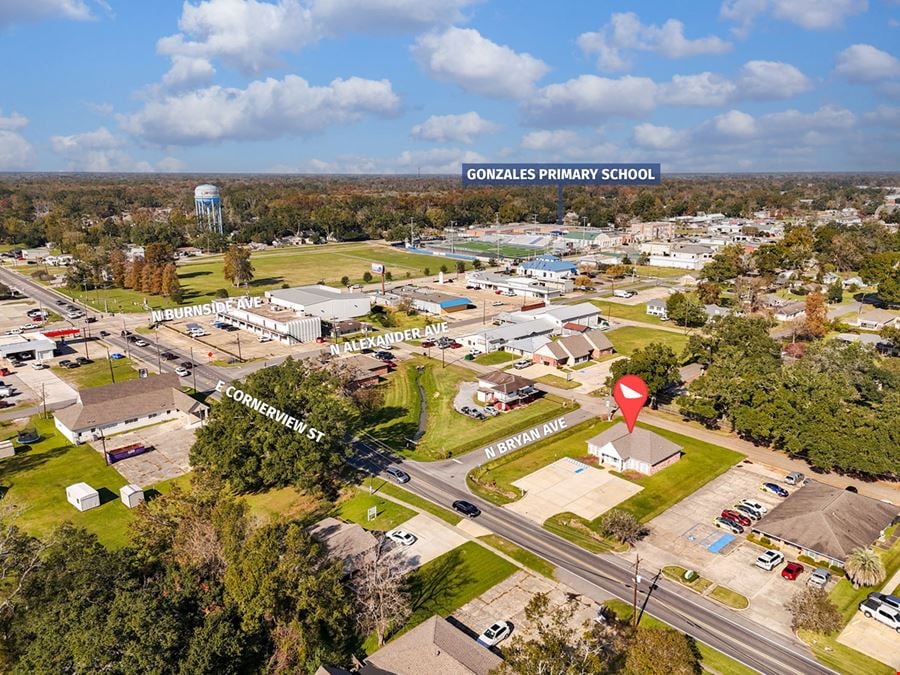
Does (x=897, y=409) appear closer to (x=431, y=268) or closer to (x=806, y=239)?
(x=806, y=239)

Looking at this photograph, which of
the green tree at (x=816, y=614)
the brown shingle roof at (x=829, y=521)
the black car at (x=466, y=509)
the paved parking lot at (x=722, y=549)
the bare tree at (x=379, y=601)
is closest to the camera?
the bare tree at (x=379, y=601)

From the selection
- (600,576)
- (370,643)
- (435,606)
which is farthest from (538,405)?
(370,643)

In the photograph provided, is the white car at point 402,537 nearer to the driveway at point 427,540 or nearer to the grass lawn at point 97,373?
the driveway at point 427,540

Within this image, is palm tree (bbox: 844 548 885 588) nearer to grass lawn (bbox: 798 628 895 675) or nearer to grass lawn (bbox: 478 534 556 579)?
grass lawn (bbox: 798 628 895 675)

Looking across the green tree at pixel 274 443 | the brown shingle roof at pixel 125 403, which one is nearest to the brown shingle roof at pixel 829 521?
the green tree at pixel 274 443

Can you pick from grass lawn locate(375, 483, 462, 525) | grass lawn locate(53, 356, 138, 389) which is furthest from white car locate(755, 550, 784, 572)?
grass lawn locate(53, 356, 138, 389)

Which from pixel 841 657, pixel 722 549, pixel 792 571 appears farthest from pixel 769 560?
pixel 841 657

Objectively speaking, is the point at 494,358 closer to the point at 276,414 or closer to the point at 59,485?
the point at 276,414
